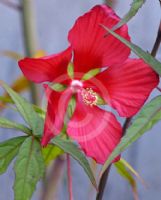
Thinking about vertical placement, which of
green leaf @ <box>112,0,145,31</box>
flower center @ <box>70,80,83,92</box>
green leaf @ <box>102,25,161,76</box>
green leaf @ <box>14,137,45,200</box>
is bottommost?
green leaf @ <box>14,137,45,200</box>

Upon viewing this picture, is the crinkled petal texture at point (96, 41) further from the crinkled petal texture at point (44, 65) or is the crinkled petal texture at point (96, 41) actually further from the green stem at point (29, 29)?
the green stem at point (29, 29)

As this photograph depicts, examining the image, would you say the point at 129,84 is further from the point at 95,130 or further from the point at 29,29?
the point at 29,29

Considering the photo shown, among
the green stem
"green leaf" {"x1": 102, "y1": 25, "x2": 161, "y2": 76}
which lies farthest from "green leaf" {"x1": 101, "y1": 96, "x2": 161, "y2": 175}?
the green stem

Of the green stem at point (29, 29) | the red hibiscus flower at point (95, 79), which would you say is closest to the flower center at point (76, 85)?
the red hibiscus flower at point (95, 79)

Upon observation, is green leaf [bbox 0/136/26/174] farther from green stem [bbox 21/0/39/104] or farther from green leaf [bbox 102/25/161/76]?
green stem [bbox 21/0/39/104]

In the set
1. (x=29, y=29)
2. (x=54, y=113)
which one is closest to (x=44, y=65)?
(x=54, y=113)

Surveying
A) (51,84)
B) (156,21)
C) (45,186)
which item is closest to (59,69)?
(51,84)

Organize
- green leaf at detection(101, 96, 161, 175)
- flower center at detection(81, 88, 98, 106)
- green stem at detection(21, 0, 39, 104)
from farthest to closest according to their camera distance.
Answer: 1. green stem at detection(21, 0, 39, 104)
2. flower center at detection(81, 88, 98, 106)
3. green leaf at detection(101, 96, 161, 175)
